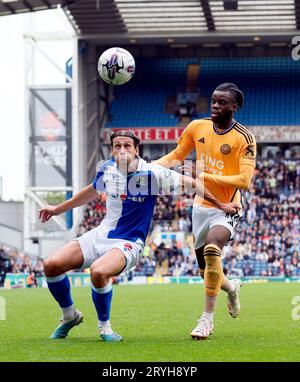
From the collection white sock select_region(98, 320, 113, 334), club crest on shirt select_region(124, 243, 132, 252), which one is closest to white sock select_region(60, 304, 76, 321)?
white sock select_region(98, 320, 113, 334)

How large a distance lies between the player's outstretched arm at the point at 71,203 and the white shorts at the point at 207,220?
1.40 meters

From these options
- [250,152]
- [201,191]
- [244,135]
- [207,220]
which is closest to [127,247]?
[201,191]

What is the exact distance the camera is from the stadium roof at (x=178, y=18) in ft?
136

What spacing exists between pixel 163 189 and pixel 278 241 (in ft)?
104

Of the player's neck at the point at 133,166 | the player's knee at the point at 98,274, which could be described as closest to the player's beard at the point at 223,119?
the player's neck at the point at 133,166

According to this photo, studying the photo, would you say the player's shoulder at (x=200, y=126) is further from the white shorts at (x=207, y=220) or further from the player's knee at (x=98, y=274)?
the player's knee at (x=98, y=274)

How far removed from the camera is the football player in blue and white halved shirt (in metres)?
9.69

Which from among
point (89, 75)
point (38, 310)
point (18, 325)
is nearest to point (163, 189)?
point (18, 325)

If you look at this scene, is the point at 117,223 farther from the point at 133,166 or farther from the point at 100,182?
the point at 133,166

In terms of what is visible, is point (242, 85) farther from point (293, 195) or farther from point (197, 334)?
point (197, 334)

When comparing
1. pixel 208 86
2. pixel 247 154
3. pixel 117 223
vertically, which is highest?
pixel 208 86

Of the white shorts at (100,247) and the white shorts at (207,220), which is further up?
the white shorts at (207,220)

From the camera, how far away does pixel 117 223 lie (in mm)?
9945

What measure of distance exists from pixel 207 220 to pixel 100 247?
161cm
